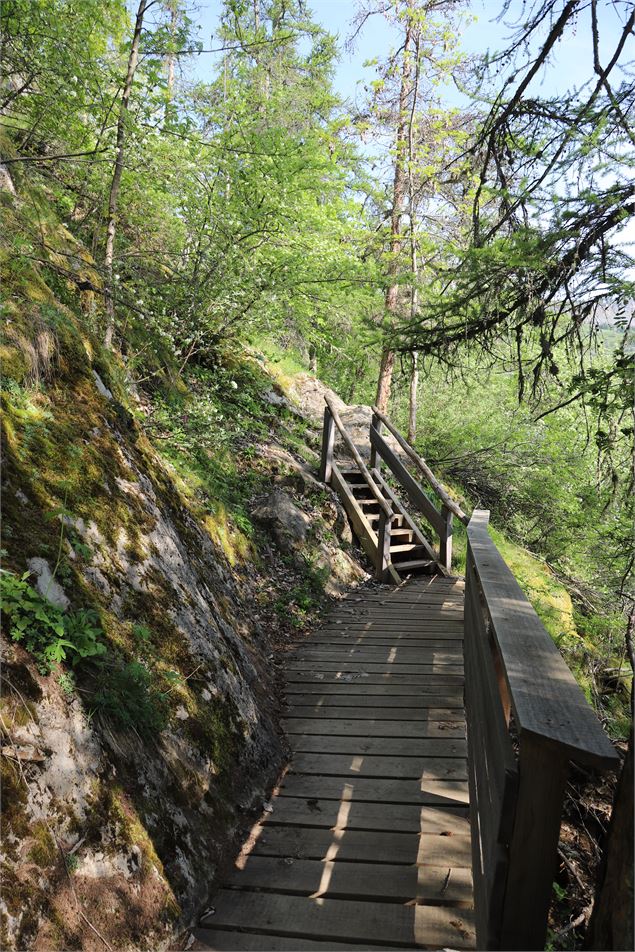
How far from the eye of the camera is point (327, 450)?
405 inches

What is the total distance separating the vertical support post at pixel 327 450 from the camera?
33.6 feet

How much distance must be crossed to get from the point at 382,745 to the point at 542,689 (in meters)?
2.74

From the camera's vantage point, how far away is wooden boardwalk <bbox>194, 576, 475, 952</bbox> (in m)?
2.50

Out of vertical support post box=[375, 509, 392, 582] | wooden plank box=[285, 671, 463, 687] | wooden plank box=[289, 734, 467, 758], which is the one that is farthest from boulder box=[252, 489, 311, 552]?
wooden plank box=[289, 734, 467, 758]

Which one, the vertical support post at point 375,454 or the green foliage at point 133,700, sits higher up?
the vertical support post at point 375,454

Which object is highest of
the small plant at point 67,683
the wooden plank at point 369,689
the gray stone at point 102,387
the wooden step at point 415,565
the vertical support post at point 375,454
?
the gray stone at point 102,387

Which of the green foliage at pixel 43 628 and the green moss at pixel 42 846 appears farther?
the green foliage at pixel 43 628

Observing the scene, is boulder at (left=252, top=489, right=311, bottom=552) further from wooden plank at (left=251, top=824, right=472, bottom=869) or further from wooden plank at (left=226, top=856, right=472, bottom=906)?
wooden plank at (left=226, top=856, right=472, bottom=906)

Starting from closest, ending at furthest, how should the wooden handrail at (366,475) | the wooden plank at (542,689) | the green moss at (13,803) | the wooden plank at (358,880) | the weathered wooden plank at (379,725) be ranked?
the wooden plank at (542,689), the green moss at (13,803), the wooden plank at (358,880), the weathered wooden plank at (379,725), the wooden handrail at (366,475)

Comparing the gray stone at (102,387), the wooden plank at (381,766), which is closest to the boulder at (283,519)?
the gray stone at (102,387)

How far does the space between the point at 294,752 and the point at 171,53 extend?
19.8 feet

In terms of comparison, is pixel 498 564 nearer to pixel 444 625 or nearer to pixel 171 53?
pixel 444 625

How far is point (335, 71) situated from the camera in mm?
19688

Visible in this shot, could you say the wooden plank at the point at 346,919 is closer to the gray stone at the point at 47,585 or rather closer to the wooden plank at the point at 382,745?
the wooden plank at the point at 382,745
